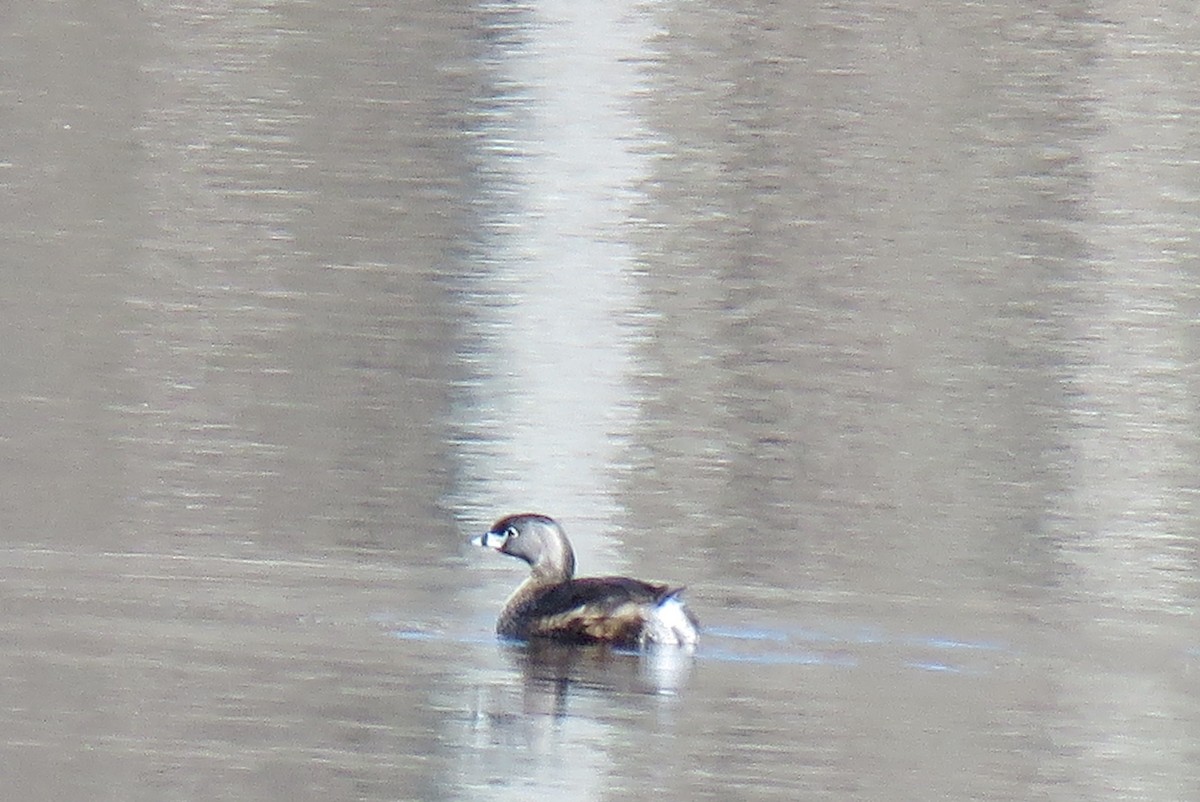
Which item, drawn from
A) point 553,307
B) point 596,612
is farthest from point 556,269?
point 596,612

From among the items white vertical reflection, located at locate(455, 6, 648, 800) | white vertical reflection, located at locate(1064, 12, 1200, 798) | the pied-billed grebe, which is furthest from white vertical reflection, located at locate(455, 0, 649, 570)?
white vertical reflection, located at locate(1064, 12, 1200, 798)

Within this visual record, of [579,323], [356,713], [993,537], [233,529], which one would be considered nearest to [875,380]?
[579,323]

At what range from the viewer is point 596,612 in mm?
9609

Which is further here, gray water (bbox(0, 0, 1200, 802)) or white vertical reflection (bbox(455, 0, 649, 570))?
white vertical reflection (bbox(455, 0, 649, 570))

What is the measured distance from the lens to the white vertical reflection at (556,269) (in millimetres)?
12781

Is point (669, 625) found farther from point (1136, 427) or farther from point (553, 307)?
point (553, 307)

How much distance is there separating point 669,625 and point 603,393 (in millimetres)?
4937

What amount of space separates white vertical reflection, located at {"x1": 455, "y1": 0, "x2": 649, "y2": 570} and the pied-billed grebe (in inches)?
56.9

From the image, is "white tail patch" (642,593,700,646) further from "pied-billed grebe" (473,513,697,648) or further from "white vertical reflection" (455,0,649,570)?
"white vertical reflection" (455,0,649,570)

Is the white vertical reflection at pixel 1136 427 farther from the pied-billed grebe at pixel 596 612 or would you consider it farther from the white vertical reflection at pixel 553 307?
the white vertical reflection at pixel 553 307

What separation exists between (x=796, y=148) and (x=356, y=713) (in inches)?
454

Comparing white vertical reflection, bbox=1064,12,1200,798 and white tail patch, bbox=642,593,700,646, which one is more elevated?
white tail patch, bbox=642,593,700,646

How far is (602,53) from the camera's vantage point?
21.5 meters

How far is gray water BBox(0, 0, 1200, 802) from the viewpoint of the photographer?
27.5ft
